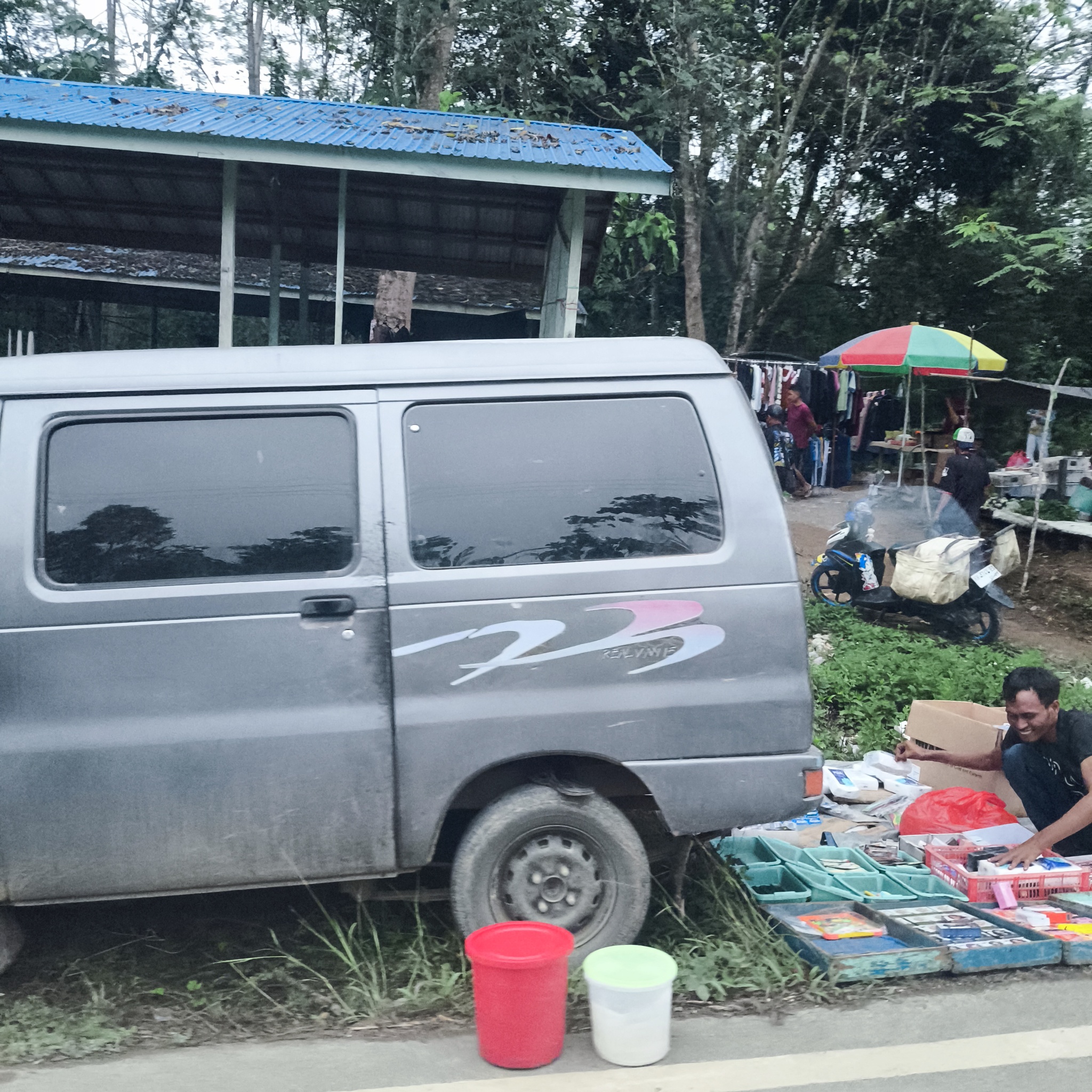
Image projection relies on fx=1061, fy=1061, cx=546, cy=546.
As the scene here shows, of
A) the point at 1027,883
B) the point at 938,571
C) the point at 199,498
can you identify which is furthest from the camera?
the point at 938,571

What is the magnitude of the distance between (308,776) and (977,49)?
20295 mm

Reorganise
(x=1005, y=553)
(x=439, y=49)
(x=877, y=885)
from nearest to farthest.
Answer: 1. (x=877, y=885)
2. (x=1005, y=553)
3. (x=439, y=49)

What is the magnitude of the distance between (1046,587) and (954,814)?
299 inches

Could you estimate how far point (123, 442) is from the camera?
336cm

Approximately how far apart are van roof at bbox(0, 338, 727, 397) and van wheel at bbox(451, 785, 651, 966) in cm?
141

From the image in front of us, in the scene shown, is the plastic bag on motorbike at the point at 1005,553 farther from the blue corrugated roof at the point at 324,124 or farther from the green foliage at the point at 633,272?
the green foliage at the point at 633,272

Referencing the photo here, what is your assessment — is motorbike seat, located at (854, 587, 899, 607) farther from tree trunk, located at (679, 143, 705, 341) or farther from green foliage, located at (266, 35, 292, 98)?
green foliage, located at (266, 35, 292, 98)

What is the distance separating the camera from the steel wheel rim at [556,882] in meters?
3.50

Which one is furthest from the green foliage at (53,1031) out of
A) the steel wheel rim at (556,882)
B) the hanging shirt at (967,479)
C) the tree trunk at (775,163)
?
the tree trunk at (775,163)

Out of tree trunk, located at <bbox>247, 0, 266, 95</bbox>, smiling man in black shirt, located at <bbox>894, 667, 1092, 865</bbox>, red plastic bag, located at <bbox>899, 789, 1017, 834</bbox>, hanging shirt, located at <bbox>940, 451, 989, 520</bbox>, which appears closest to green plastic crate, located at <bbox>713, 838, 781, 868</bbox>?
red plastic bag, located at <bbox>899, 789, 1017, 834</bbox>

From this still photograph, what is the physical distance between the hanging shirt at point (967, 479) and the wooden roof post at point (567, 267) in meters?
5.79

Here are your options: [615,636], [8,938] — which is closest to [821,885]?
[615,636]

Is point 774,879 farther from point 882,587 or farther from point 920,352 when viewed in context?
point 920,352

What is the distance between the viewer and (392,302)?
13.0 metres
